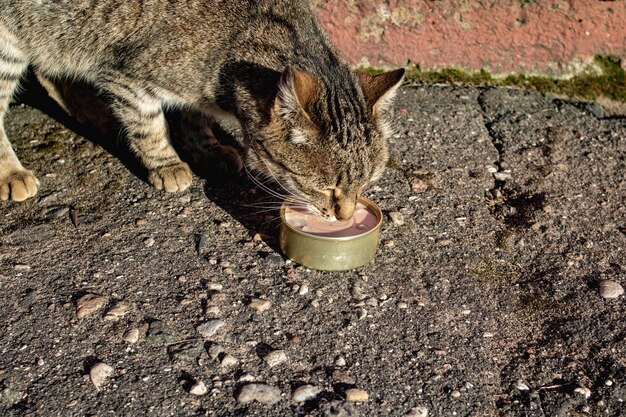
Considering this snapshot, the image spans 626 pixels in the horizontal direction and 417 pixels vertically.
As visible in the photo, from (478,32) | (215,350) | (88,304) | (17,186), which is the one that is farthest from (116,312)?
(478,32)

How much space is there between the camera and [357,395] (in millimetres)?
3096

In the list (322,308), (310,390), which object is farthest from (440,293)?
(310,390)

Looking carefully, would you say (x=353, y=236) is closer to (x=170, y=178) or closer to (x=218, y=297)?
(x=218, y=297)

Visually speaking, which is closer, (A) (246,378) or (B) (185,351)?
(A) (246,378)

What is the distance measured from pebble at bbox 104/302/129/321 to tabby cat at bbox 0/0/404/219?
968mm

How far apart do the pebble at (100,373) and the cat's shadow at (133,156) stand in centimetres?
108

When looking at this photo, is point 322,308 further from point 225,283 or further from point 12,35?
point 12,35

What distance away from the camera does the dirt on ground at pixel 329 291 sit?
3.12 m

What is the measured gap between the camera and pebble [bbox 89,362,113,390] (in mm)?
3088

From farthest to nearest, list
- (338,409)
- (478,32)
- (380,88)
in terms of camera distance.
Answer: (478,32)
(380,88)
(338,409)

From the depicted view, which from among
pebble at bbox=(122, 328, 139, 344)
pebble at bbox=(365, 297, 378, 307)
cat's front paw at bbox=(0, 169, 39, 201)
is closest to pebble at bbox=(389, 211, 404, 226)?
pebble at bbox=(365, 297, 378, 307)

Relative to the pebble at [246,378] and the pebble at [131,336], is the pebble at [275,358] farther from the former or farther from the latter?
the pebble at [131,336]

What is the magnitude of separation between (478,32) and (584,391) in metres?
2.87

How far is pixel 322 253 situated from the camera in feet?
12.1
